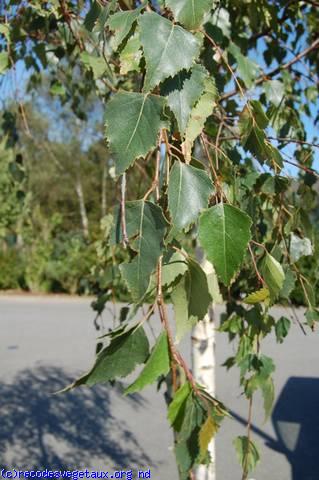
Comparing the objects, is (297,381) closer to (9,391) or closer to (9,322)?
(9,391)

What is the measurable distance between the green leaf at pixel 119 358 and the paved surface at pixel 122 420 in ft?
7.32

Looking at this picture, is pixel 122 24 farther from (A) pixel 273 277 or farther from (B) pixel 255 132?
(A) pixel 273 277

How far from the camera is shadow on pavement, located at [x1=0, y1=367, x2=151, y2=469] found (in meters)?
2.58

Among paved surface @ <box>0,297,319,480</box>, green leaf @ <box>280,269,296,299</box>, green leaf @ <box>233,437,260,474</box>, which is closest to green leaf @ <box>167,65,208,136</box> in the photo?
green leaf @ <box>280,269,296,299</box>

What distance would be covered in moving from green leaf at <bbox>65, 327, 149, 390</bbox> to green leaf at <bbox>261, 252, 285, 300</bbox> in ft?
0.67

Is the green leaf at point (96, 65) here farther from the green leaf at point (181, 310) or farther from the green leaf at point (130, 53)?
the green leaf at point (181, 310)

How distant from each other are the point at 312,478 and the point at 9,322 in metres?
5.08

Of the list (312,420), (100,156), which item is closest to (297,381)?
(312,420)

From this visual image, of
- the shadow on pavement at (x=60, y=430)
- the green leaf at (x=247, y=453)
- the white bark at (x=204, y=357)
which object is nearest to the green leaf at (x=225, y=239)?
the green leaf at (x=247, y=453)

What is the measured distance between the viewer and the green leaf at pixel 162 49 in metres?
0.39

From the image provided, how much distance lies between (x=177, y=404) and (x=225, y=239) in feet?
0.53

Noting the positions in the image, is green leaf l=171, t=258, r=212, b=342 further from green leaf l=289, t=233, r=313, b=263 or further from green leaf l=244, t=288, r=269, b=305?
green leaf l=289, t=233, r=313, b=263

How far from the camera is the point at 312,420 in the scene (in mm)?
3102

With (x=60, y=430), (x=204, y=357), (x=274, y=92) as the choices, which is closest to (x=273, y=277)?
(x=274, y=92)
